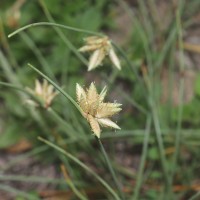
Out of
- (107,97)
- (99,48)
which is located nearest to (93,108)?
(99,48)

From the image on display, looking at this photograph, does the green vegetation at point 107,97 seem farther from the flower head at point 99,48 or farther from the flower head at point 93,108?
the flower head at point 93,108

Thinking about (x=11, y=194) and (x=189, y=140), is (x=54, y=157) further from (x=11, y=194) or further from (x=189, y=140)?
(x=189, y=140)

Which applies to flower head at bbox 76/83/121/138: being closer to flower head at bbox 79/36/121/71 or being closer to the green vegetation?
flower head at bbox 79/36/121/71

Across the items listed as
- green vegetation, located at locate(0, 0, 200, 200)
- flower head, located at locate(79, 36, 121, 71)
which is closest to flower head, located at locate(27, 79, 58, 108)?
flower head, located at locate(79, 36, 121, 71)

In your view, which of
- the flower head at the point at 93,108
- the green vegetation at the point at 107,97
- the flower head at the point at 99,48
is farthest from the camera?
the green vegetation at the point at 107,97

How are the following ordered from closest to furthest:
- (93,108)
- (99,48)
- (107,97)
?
1. (93,108)
2. (99,48)
3. (107,97)

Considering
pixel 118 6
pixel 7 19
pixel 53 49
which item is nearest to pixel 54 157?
pixel 53 49

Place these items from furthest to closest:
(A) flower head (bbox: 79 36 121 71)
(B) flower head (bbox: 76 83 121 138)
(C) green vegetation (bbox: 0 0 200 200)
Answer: (C) green vegetation (bbox: 0 0 200 200) → (A) flower head (bbox: 79 36 121 71) → (B) flower head (bbox: 76 83 121 138)

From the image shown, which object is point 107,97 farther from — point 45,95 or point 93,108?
point 93,108

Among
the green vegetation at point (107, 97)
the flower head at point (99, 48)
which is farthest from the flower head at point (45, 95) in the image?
the green vegetation at point (107, 97)

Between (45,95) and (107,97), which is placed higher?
(45,95)

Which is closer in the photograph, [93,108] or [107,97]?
[93,108]
